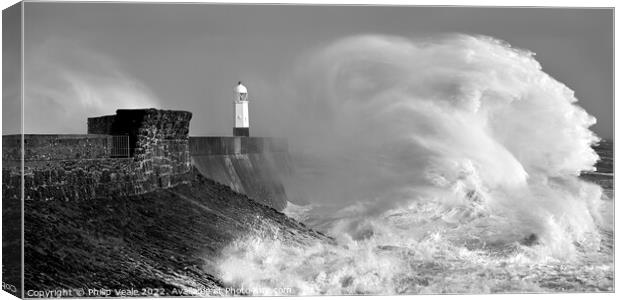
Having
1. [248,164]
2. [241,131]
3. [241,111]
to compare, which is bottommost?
[248,164]

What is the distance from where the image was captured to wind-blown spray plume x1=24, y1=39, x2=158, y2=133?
13641 mm

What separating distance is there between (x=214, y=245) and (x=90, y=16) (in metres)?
3.41

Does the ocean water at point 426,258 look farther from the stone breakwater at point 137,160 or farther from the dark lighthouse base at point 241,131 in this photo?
the dark lighthouse base at point 241,131

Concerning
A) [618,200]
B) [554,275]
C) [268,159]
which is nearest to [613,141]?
[618,200]

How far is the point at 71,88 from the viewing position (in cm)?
1491

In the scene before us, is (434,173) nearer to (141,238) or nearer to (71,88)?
(141,238)

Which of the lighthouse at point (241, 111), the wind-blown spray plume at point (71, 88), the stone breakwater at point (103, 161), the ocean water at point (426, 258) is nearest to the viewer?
the stone breakwater at point (103, 161)

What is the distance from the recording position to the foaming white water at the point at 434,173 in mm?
14547

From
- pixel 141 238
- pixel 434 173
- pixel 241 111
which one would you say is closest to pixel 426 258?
pixel 434 173

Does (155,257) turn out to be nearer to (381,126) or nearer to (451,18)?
(381,126)

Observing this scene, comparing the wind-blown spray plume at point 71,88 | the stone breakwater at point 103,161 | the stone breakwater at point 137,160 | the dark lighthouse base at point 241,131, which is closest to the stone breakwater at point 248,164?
the stone breakwater at point 137,160

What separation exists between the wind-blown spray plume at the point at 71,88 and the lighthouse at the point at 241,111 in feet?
3.86

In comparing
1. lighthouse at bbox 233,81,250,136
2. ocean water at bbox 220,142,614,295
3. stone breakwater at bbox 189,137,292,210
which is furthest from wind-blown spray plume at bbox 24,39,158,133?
ocean water at bbox 220,142,614,295

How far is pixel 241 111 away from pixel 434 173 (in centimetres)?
291
